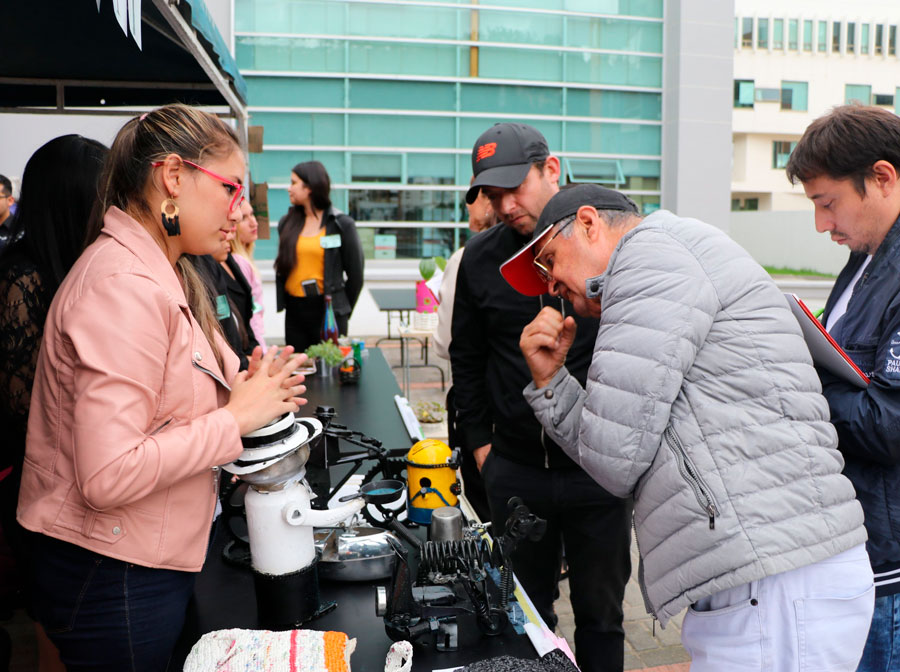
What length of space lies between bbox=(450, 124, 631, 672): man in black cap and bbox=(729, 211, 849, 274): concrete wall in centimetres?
2453

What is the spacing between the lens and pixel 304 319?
5223mm

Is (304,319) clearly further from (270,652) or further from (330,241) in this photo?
(270,652)

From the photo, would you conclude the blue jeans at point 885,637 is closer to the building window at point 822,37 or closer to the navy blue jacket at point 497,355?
the navy blue jacket at point 497,355

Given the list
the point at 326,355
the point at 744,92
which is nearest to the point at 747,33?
the point at 744,92

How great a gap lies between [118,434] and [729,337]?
1021mm

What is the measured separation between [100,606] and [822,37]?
41708 mm

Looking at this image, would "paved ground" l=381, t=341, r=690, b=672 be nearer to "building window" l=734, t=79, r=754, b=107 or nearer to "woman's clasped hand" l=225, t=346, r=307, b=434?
"woman's clasped hand" l=225, t=346, r=307, b=434

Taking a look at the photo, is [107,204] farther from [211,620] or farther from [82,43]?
[82,43]

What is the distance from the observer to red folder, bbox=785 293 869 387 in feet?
4.41

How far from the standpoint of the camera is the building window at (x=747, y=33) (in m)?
32.9

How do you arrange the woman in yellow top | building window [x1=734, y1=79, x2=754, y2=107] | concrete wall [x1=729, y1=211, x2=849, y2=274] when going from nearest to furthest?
the woman in yellow top, concrete wall [x1=729, y1=211, x2=849, y2=274], building window [x1=734, y1=79, x2=754, y2=107]

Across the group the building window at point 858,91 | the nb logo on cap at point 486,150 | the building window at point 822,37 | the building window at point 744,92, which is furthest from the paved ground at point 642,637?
the building window at point 822,37

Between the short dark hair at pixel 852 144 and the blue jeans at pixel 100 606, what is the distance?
1.60 m

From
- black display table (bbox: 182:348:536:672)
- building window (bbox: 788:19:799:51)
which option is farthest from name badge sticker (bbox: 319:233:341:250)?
building window (bbox: 788:19:799:51)
